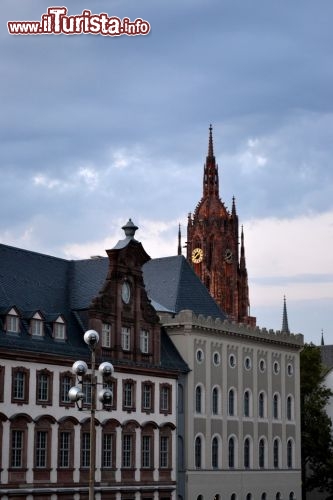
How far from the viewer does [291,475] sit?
9569 centimetres

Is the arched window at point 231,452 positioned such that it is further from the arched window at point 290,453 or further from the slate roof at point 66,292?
the arched window at point 290,453

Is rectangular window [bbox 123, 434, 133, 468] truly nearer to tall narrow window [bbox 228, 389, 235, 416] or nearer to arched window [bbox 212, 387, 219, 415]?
arched window [bbox 212, 387, 219, 415]

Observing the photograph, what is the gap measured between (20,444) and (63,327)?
911 cm

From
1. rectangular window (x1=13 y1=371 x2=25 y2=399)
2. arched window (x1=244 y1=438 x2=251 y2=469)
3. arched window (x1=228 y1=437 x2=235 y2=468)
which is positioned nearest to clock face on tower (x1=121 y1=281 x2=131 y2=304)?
rectangular window (x1=13 y1=371 x2=25 y2=399)

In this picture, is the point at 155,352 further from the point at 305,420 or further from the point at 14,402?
the point at 305,420

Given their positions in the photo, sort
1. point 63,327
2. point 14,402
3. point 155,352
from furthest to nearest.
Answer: point 155,352 → point 63,327 → point 14,402

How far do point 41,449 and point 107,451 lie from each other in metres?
7.10

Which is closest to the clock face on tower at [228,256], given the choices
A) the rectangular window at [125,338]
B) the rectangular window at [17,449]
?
the rectangular window at [125,338]

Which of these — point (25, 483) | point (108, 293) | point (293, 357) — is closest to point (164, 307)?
point (108, 293)

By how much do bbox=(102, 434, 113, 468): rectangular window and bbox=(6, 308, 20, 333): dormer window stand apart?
10.9 metres

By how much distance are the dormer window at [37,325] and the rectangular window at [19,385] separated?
10.6ft

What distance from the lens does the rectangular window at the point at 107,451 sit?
2899 inches

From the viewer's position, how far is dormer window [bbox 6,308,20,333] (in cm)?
6725

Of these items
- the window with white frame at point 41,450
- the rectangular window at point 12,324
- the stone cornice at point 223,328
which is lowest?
the window with white frame at point 41,450
